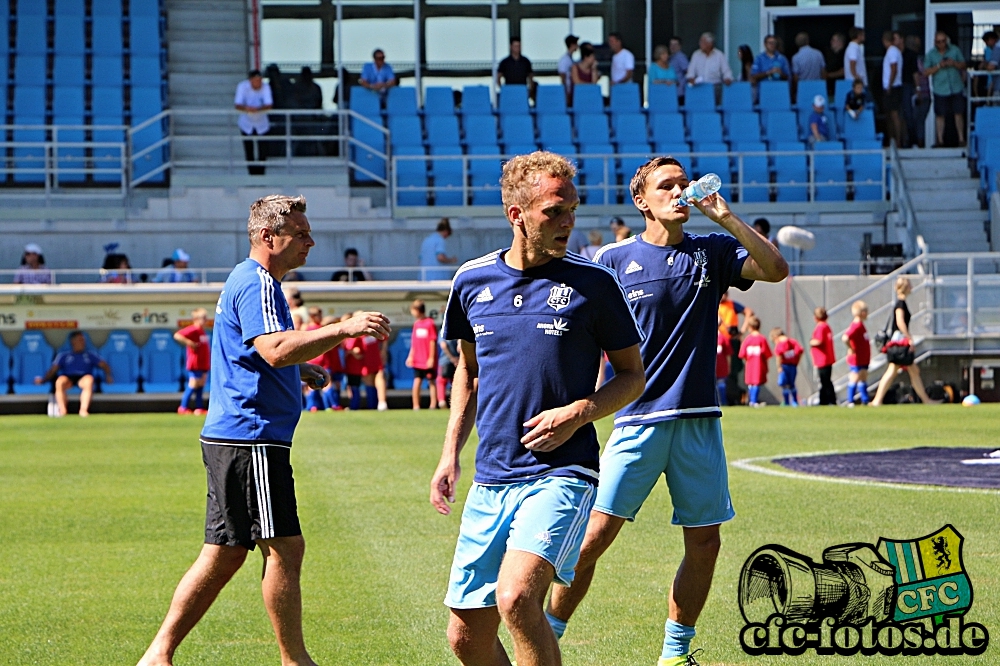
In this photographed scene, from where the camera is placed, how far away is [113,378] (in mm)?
25172

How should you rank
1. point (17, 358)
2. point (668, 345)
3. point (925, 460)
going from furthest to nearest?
point (17, 358), point (925, 460), point (668, 345)

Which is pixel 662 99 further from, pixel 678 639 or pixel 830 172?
pixel 678 639

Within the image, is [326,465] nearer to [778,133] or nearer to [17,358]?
[17,358]

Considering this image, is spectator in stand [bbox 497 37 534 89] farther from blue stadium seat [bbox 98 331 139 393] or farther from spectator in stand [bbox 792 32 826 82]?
blue stadium seat [bbox 98 331 139 393]

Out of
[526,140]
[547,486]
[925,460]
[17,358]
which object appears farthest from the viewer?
[526,140]

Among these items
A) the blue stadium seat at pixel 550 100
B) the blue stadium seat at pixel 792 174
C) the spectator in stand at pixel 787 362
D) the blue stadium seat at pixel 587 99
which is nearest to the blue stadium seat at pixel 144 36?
the blue stadium seat at pixel 550 100

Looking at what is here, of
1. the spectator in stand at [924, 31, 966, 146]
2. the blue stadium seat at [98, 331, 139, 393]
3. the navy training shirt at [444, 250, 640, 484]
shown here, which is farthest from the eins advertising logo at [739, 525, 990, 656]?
the spectator in stand at [924, 31, 966, 146]

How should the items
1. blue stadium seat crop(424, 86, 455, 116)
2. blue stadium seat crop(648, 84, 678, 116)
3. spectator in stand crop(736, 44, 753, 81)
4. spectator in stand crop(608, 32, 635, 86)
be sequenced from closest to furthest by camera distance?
blue stadium seat crop(424, 86, 455, 116)
blue stadium seat crop(648, 84, 678, 116)
spectator in stand crop(608, 32, 635, 86)
spectator in stand crop(736, 44, 753, 81)

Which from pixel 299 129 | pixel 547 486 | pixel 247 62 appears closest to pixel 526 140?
pixel 299 129

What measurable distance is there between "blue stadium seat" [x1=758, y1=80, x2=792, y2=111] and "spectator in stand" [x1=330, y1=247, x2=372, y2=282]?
10.6 m

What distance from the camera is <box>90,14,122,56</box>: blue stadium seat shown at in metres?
33.3

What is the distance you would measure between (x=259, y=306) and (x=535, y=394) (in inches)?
59.4

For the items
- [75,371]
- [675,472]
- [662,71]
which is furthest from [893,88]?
[675,472]

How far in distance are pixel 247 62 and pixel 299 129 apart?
3485 millimetres
